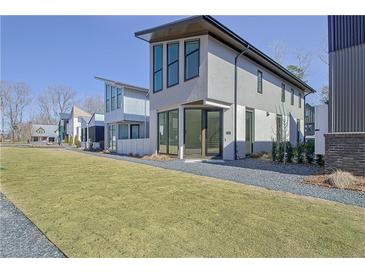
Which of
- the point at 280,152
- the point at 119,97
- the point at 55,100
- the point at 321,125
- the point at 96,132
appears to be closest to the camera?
the point at 321,125

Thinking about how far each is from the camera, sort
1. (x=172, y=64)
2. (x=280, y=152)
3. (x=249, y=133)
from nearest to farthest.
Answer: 1. (x=280, y=152)
2. (x=172, y=64)
3. (x=249, y=133)

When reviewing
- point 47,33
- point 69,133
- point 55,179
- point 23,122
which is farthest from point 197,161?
point 23,122

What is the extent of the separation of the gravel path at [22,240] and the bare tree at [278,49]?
3381 centimetres

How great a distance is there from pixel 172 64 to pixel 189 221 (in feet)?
38.3

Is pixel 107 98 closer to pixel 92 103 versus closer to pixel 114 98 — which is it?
pixel 114 98

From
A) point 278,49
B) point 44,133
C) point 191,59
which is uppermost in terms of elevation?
point 278,49

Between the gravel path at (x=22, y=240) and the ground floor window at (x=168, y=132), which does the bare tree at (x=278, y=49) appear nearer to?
the ground floor window at (x=168, y=132)

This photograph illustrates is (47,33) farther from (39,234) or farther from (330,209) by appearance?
(330,209)

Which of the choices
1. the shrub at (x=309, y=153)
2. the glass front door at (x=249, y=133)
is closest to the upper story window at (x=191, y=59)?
the glass front door at (x=249, y=133)

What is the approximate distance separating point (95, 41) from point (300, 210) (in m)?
11.7

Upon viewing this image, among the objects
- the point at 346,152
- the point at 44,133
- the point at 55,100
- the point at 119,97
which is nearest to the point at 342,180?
the point at 346,152

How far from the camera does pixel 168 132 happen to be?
14508 millimetres

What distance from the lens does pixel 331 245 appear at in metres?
3.27

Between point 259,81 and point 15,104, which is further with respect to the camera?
point 15,104
